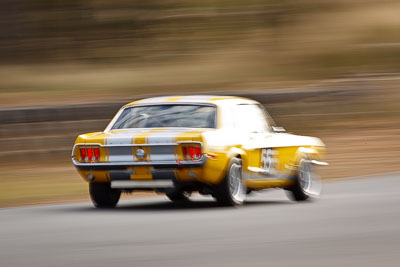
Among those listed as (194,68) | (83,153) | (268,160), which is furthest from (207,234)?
(194,68)

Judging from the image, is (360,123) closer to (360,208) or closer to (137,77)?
(137,77)

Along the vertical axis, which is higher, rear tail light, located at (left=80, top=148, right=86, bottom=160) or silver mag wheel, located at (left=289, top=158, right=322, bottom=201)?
rear tail light, located at (left=80, top=148, right=86, bottom=160)

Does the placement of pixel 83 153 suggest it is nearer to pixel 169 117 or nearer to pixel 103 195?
pixel 103 195

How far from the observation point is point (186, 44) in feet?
165

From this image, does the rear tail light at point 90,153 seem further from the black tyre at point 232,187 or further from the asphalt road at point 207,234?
the black tyre at point 232,187

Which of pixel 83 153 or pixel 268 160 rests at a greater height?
pixel 83 153

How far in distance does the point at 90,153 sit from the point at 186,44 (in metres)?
38.7

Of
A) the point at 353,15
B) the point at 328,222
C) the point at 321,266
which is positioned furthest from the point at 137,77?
the point at 321,266

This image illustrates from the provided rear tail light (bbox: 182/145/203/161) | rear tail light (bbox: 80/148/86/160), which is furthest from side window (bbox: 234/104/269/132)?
rear tail light (bbox: 80/148/86/160)

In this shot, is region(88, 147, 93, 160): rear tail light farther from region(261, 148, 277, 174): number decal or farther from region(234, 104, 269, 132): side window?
region(261, 148, 277, 174): number decal

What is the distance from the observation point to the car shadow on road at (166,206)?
12.0 metres

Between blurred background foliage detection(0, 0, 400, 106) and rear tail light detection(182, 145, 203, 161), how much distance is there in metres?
26.4

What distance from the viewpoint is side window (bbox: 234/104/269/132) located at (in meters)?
12.5

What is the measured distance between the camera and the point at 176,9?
2143 inches
